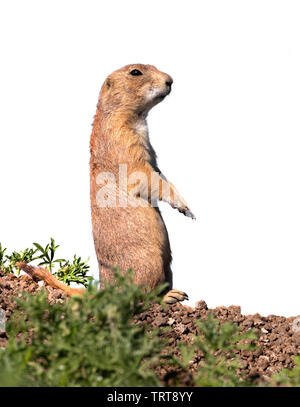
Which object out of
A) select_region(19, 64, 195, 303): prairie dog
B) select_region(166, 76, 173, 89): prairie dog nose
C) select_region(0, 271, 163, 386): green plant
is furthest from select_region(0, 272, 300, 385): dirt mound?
select_region(166, 76, 173, 89): prairie dog nose

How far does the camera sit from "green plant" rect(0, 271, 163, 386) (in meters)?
4.59

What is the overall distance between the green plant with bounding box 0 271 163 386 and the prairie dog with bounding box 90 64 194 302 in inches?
156

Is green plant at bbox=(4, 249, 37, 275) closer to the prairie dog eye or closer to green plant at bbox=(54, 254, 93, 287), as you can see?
green plant at bbox=(54, 254, 93, 287)

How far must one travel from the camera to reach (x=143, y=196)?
9328 millimetres

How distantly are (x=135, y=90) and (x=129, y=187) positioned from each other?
1678 mm

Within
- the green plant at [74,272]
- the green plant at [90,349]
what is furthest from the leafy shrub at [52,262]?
the green plant at [90,349]

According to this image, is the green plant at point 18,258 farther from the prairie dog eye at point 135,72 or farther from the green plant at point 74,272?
the prairie dog eye at point 135,72

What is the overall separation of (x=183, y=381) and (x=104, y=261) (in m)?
4.29

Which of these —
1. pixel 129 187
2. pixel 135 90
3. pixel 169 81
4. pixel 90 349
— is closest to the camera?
pixel 90 349

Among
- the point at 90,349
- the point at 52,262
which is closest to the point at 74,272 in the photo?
the point at 52,262

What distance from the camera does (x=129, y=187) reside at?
9242 mm

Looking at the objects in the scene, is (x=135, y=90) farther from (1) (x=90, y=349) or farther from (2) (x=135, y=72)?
(1) (x=90, y=349)
